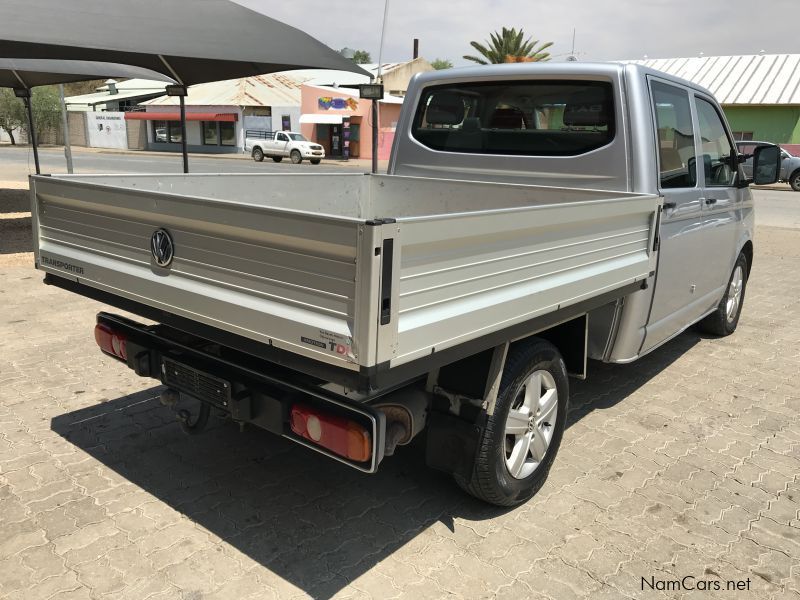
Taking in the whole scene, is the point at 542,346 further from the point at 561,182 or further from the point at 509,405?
the point at 561,182

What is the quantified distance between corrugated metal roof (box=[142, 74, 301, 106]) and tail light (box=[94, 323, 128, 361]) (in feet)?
129

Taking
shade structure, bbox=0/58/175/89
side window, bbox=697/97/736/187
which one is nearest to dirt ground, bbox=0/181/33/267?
shade structure, bbox=0/58/175/89

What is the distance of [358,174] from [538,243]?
7.78 feet

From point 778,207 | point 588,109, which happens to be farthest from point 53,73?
point 778,207

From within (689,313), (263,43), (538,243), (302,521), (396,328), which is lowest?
(302,521)

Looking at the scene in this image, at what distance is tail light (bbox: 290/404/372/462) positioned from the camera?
2.29m

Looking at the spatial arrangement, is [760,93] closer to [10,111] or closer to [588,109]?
[588,109]

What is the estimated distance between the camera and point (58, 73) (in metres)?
11.1

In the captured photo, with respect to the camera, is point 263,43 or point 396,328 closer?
point 396,328

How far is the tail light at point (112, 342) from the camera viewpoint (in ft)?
10.4

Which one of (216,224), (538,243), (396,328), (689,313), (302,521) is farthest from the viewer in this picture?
(689,313)

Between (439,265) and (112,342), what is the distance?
1.90 metres

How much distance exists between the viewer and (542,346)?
3.00m

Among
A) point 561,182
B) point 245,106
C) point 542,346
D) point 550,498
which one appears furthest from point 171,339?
point 245,106
